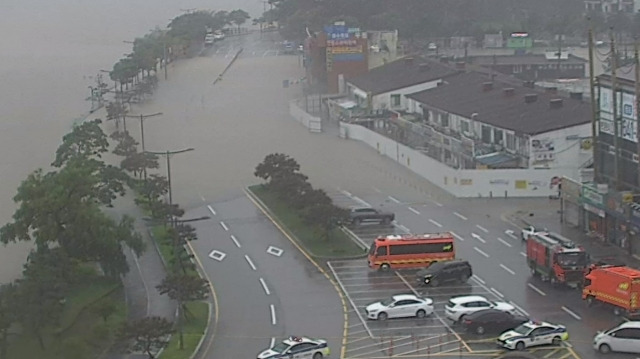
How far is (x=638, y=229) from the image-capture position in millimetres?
11734

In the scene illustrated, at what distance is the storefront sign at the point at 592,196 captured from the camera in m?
12.6

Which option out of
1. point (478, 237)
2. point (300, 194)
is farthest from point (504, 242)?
point (300, 194)

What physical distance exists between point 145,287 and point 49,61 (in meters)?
27.1

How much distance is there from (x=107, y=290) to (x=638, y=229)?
5.62m

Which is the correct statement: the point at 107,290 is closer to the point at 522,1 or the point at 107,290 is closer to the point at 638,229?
the point at 638,229

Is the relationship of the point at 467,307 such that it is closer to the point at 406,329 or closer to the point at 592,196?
the point at 406,329

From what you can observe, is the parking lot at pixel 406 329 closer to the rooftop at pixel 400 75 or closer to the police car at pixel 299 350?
the police car at pixel 299 350

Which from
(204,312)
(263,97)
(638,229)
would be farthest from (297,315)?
(263,97)

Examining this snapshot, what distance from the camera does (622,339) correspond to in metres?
8.59

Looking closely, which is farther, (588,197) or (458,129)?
(458,129)

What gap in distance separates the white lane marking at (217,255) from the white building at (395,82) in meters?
9.52

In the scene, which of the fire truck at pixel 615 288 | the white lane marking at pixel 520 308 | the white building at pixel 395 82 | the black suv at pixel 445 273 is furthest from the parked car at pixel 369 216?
the white building at pixel 395 82

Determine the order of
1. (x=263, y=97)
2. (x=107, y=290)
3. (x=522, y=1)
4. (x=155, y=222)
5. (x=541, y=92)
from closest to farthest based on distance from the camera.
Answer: (x=107, y=290) < (x=155, y=222) < (x=541, y=92) < (x=263, y=97) < (x=522, y=1)

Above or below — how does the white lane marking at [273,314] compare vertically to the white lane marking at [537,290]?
below
